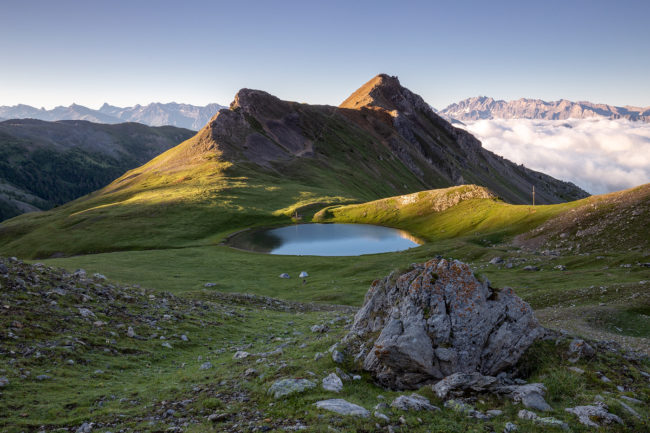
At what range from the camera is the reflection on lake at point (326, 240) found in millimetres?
95875

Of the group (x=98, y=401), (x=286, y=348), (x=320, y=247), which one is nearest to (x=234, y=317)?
(x=286, y=348)

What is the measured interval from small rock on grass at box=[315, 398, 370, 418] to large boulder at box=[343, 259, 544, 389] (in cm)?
276

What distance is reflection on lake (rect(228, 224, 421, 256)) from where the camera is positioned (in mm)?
95875

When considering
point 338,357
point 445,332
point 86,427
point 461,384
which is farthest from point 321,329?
point 86,427

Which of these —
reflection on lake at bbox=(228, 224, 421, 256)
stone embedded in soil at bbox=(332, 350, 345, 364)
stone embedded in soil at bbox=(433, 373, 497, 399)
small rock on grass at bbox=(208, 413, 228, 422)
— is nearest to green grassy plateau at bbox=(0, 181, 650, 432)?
small rock on grass at bbox=(208, 413, 228, 422)

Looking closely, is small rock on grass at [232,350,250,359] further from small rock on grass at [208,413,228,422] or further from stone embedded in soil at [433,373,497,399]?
stone embedded in soil at [433,373,497,399]

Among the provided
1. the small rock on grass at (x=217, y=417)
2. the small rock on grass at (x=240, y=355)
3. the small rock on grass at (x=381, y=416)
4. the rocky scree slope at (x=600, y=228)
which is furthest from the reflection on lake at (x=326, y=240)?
the small rock on grass at (x=381, y=416)

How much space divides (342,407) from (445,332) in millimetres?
5339

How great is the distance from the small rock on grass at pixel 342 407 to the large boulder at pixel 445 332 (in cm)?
276

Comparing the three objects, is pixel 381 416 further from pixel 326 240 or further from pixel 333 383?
pixel 326 240

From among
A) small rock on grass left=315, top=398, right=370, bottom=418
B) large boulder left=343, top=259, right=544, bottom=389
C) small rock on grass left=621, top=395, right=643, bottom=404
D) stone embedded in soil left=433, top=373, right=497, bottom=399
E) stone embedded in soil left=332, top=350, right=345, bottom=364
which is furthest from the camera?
stone embedded in soil left=332, top=350, right=345, bottom=364

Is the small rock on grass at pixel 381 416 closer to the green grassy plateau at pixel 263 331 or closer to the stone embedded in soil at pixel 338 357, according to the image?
the green grassy plateau at pixel 263 331

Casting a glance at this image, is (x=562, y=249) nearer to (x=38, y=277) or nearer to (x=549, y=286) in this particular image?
(x=549, y=286)

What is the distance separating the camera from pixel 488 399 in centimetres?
1305
